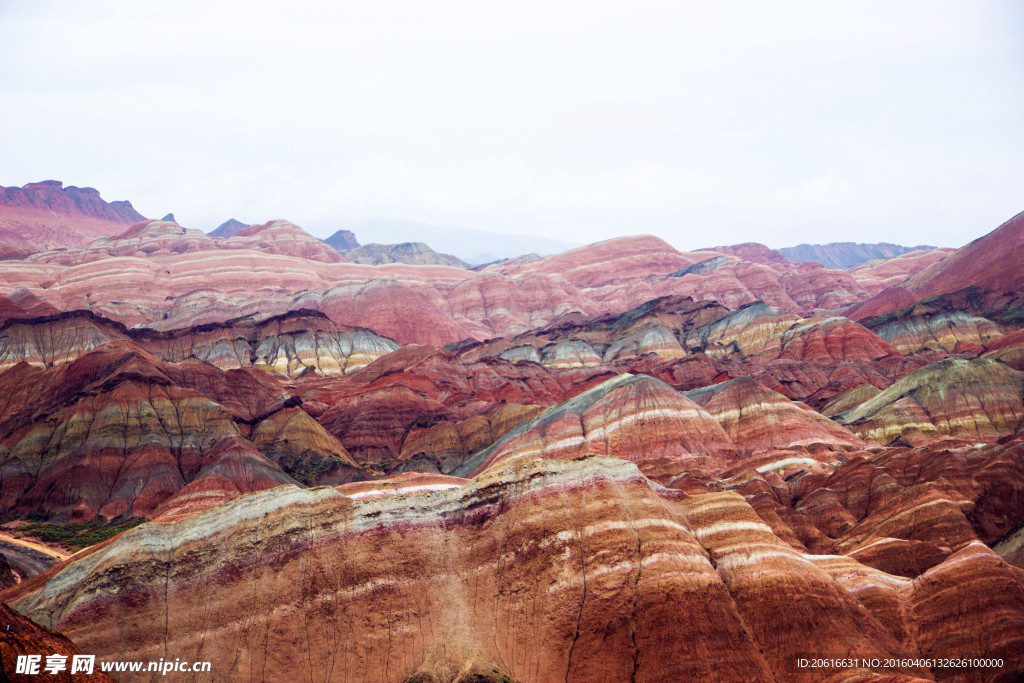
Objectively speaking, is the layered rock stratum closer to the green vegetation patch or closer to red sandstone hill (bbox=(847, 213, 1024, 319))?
the green vegetation patch

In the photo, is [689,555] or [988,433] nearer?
[689,555]

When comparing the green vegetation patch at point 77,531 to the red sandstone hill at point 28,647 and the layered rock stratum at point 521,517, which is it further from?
the red sandstone hill at point 28,647

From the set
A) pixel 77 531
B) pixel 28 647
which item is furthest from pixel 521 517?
pixel 77 531

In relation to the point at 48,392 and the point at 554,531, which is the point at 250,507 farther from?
the point at 48,392

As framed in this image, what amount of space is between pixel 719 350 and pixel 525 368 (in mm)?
44158

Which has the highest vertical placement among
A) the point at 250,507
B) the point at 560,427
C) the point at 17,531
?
the point at 250,507

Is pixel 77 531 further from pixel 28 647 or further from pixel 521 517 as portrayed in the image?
pixel 28 647

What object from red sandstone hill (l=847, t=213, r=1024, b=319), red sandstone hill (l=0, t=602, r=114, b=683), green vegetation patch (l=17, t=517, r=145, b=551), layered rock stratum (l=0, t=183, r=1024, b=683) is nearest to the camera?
red sandstone hill (l=0, t=602, r=114, b=683)

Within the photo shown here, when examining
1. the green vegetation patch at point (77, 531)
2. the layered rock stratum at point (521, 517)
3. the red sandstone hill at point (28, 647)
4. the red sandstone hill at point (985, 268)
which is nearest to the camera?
the red sandstone hill at point (28, 647)

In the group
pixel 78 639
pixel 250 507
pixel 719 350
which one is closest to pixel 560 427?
pixel 250 507

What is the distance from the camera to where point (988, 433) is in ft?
311

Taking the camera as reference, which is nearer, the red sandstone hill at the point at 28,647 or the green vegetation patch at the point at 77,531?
the red sandstone hill at the point at 28,647

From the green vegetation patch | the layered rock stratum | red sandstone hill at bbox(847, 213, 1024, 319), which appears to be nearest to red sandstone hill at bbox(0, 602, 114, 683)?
the layered rock stratum

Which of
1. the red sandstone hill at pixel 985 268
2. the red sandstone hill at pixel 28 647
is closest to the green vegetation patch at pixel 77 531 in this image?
the red sandstone hill at pixel 28 647
